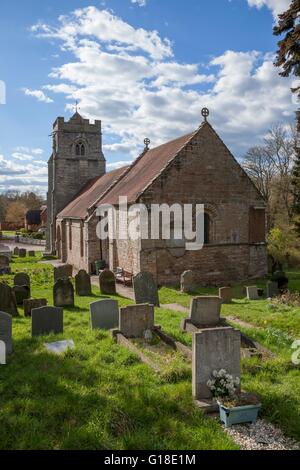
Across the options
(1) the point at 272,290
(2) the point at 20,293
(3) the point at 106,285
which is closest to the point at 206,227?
(1) the point at 272,290

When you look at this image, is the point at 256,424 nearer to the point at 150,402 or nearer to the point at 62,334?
the point at 150,402

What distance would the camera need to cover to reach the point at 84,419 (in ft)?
17.6

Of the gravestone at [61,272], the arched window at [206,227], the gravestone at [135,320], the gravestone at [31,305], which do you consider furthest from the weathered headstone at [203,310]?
the gravestone at [61,272]

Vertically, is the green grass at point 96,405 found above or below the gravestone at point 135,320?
below

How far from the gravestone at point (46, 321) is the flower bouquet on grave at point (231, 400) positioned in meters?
4.89

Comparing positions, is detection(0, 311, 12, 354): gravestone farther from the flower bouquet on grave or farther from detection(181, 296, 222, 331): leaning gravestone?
the flower bouquet on grave

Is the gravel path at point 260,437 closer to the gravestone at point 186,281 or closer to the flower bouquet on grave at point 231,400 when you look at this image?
the flower bouquet on grave at point 231,400

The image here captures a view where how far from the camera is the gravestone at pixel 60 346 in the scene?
8109 millimetres

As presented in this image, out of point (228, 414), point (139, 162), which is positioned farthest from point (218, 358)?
point (139, 162)

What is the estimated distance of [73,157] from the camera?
110 feet

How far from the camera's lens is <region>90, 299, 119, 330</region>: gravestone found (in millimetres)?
10211

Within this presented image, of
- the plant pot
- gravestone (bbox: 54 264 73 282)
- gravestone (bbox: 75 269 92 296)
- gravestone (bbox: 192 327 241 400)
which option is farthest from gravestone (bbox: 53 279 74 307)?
the plant pot

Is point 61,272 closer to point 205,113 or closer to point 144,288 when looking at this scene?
point 144,288

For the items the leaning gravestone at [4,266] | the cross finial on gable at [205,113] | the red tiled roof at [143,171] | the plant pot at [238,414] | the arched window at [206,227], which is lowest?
the plant pot at [238,414]
